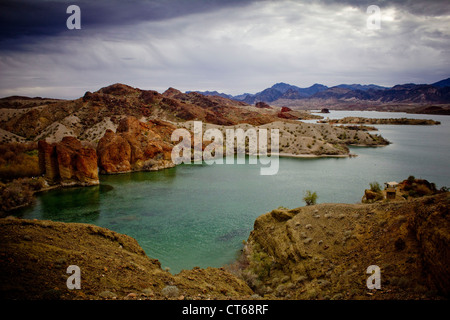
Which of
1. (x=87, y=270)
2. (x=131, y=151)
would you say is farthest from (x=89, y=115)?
(x=87, y=270)

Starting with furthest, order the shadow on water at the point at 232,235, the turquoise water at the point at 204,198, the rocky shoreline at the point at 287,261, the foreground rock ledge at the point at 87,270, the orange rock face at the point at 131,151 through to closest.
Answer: the orange rock face at the point at 131,151
the shadow on water at the point at 232,235
the turquoise water at the point at 204,198
the rocky shoreline at the point at 287,261
the foreground rock ledge at the point at 87,270

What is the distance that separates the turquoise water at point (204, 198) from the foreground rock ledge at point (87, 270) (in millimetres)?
4360

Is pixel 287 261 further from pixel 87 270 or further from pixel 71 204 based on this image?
pixel 71 204

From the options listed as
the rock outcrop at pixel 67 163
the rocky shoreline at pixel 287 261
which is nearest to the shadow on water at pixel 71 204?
the rock outcrop at pixel 67 163

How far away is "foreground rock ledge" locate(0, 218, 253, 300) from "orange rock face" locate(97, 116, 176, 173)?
95.6 feet

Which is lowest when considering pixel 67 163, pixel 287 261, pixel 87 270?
pixel 287 261

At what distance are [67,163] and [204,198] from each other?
16620 millimetres

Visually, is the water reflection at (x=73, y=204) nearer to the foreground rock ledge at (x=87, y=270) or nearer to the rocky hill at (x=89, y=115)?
the foreground rock ledge at (x=87, y=270)

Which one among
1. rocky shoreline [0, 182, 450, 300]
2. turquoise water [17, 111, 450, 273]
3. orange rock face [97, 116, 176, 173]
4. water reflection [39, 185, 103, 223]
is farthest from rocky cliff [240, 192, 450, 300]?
orange rock face [97, 116, 176, 173]

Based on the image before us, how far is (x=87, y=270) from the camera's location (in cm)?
778

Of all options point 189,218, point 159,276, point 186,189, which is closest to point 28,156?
point 186,189

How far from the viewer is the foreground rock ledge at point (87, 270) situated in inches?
254

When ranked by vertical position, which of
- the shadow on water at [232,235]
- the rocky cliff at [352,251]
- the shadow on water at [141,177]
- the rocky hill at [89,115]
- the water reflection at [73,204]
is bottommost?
the shadow on water at [232,235]
